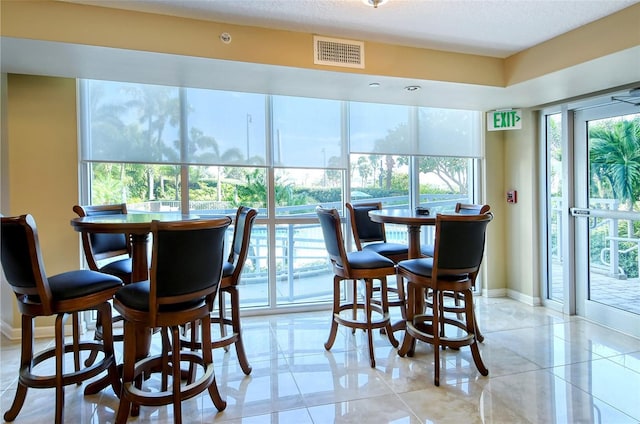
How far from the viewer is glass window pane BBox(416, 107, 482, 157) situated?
169 inches

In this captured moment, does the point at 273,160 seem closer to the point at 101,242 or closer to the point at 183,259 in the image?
the point at 101,242

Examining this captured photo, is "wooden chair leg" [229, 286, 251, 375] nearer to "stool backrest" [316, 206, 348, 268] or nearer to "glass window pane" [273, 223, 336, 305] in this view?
"stool backrest" [316, 206, 348, 268]

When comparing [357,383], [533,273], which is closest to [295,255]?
[357,383]

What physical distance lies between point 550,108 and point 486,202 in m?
1.23

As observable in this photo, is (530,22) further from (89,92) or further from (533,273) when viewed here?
(89,92)

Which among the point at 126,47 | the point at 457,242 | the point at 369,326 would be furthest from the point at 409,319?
the point at 126,47

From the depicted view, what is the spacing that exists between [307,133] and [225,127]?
2.83 ft

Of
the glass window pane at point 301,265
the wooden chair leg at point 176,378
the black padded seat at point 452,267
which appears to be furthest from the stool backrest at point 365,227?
the wooden chair leg at point 176,378

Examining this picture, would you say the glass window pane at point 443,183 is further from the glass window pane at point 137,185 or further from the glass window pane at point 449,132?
the glass window pane at point 137,185

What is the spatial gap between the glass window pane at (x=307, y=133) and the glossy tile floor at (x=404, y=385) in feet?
5.87

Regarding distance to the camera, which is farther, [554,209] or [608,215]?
[554,209]

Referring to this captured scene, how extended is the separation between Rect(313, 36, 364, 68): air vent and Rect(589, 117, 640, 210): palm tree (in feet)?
8.30

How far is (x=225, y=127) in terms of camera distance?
3.71 meters

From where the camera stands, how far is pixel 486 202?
449 centimetres
